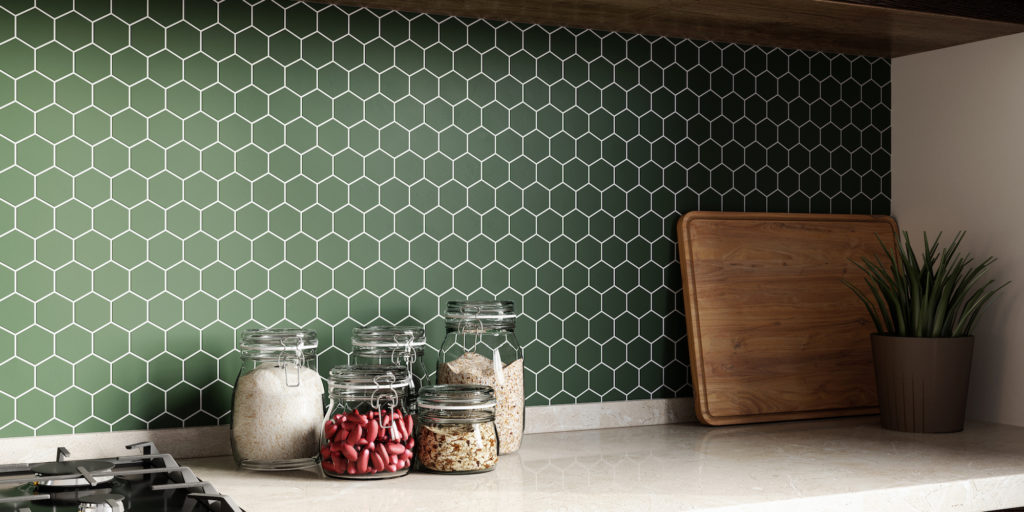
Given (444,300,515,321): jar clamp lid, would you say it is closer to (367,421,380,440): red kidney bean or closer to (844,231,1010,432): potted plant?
(367,421,380,440): red kidney bean

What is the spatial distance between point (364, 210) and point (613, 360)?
22.7 inches

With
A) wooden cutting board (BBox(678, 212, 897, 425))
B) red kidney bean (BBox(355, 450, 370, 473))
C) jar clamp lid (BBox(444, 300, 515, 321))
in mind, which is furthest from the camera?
wooden cutting board (BBox(678, 212, 897, 425))

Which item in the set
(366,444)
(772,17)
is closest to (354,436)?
(366,444)

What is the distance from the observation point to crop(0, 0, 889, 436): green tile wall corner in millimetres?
1471

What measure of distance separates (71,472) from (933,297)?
1476mm

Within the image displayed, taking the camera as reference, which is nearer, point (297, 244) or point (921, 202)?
point (297, 244)

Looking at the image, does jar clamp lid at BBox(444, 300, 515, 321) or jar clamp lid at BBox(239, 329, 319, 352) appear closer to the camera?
jar clamp lid at BBox(239, 329, 319, 352)

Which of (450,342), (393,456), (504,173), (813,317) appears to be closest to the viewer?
(393,456)

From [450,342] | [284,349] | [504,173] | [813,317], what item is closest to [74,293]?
[284,349]

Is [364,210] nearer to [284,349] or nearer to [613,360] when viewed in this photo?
[284,349]

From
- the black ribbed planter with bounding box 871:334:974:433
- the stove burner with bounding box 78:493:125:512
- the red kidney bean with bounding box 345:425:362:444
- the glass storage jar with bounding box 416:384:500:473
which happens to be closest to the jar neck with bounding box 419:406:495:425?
the glass storage jar with bounding box 416:384:500:473

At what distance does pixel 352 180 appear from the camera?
65.1 inches

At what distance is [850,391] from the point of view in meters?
1.96

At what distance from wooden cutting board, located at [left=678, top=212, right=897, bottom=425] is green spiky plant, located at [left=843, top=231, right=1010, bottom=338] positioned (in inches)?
3.1
